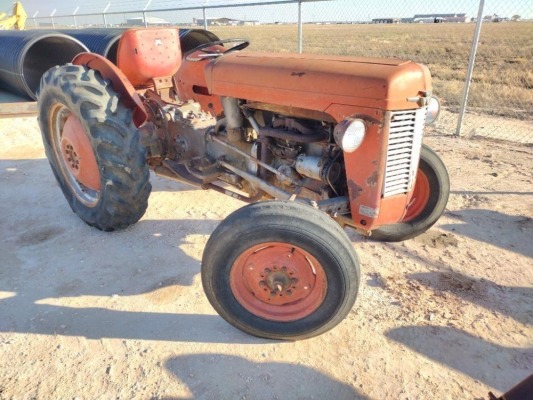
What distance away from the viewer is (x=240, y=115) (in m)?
2.95

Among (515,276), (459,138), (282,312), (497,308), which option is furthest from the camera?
(459,138)

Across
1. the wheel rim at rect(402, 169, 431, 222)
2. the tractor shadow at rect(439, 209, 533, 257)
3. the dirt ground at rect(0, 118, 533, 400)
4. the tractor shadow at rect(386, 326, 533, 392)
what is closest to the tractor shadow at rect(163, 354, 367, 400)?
the dirt ground at rect(0, 118, 533, 400)

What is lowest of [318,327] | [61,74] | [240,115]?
[318,327]

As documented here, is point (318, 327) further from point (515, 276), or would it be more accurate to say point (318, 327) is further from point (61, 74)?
point (61, 74)

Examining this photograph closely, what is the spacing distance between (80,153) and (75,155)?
15 centimetres

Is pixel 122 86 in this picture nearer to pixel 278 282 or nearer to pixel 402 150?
pixel 278 282

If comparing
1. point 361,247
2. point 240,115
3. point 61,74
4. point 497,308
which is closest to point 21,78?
point 61,74

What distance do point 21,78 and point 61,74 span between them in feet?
14.0

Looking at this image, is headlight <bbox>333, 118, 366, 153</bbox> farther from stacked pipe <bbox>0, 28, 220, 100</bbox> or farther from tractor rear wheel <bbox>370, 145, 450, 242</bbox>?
stacked pipe <bbox>0, 28, 220, 100</bbox>

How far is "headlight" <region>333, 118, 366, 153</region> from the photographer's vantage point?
2.14 metres

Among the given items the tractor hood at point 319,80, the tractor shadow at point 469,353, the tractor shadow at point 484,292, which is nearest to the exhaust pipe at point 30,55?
the tractor hood at point 319,80

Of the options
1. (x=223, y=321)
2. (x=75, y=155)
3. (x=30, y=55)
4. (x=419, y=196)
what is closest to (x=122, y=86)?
(x=75, y=155)

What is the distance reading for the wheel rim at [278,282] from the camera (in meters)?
2.29

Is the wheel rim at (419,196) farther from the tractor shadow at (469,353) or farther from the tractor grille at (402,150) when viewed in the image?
the tractor shadow at (469,353)
